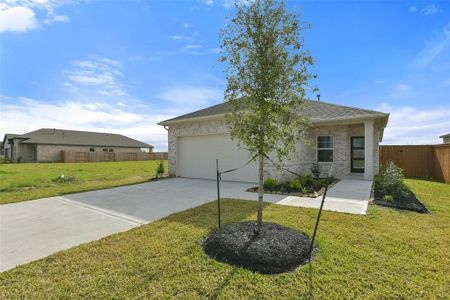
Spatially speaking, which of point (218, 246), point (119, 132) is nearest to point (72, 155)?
point (119, 132)

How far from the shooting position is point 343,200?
6.98m

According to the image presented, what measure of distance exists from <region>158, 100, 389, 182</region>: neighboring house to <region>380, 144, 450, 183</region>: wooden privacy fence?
3.72 meters

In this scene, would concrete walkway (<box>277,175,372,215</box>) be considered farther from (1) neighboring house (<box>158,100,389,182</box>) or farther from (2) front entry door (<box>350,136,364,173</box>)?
(2) front entry door (<box>350,136,364,173</box>)

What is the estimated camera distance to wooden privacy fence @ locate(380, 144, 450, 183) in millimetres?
12805

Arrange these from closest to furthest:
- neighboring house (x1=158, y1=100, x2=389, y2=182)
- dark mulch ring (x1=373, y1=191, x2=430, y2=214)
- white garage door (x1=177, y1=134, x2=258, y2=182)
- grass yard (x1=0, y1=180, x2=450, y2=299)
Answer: grass yard (x1=0, y1=180, x2=450, y2=299), dark mulch ring (x1=373, y1=191, x2=430, y2=214), neighboring house (x1=158, y1=100, x2=389, y2=182), white garage door (x1=177, y1=134, x2=258, y2=182)

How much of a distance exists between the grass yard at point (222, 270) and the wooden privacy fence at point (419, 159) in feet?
36.1

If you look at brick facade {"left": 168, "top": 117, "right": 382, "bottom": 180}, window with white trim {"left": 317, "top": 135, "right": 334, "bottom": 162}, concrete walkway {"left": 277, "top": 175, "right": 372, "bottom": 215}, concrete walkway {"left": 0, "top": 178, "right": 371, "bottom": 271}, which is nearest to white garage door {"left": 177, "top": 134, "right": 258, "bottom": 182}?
brick facade {"left": 168, "top": 117, "right": 382, "bottom": 180}

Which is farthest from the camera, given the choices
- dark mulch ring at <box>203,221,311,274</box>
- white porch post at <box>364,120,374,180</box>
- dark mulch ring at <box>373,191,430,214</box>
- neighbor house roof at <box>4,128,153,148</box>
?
neighbor house roof at <box>4,128,153,148</box>

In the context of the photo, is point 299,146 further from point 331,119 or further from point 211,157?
point 211,157

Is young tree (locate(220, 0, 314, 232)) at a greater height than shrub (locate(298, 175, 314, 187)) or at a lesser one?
greater

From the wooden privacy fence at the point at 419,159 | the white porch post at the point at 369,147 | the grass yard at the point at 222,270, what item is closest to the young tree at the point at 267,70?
the grass yard at the point at 222,270

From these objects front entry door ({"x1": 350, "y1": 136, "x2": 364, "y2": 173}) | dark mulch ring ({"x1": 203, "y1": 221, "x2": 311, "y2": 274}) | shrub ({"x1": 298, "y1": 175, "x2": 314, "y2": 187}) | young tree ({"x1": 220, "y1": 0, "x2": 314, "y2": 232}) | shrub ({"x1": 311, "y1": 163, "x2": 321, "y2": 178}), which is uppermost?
young tree ({"x1": 220, "y1": 0, "x2": 314, "y2": 232})

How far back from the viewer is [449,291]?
2.63 m

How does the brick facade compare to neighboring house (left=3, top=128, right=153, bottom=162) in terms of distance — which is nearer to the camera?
the brick facade
